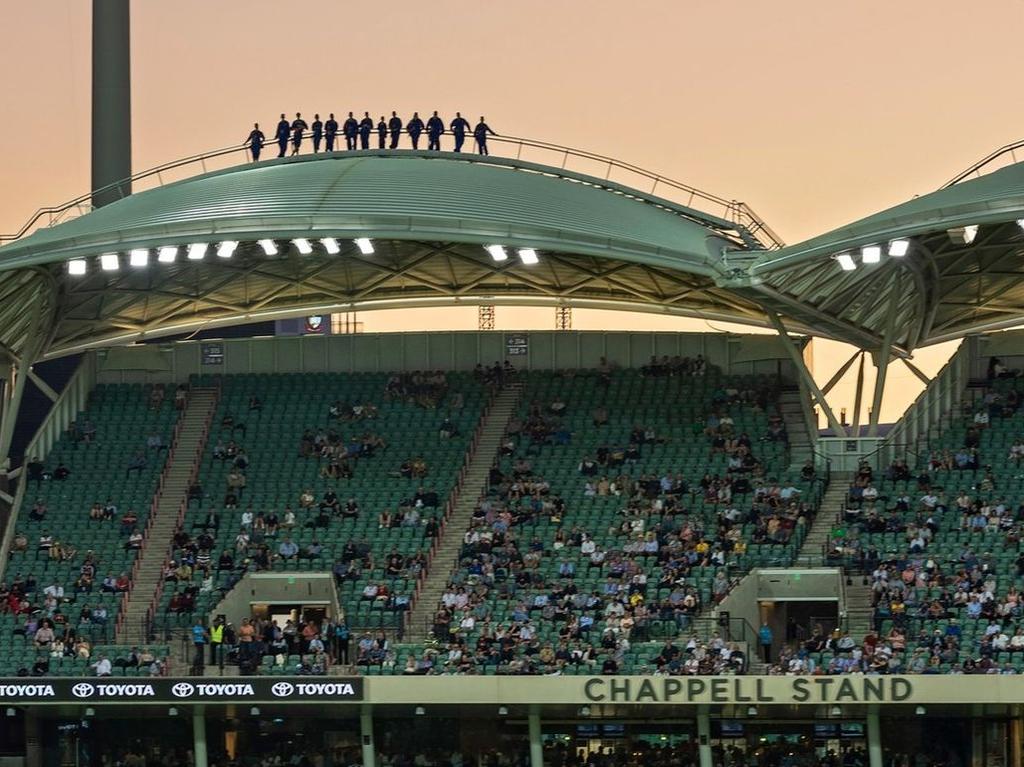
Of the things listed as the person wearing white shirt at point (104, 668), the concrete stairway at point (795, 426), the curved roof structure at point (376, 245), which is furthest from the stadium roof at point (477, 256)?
the person wearing white shirt at point (104, 668)

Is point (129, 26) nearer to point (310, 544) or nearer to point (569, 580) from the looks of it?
point (310, 544)

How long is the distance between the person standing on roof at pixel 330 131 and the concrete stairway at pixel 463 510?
8587 mm

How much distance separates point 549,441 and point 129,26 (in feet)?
74.2

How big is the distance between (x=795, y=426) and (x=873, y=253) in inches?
409

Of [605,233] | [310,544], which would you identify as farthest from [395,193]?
[310,544]

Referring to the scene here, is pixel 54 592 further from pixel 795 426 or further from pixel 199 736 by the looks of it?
pixel 795 426

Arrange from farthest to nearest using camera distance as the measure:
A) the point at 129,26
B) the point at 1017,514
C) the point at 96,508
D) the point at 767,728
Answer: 1. the point at 129,26
2. the point at 96,508
3. the point at 1017,514
4. the point at 767,728

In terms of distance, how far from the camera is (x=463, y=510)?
60.2m

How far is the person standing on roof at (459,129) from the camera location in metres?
64.2

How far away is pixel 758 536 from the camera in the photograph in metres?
56.1

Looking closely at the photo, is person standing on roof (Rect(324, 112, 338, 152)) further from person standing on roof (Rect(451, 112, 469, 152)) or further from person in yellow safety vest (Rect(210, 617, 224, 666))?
person in yellow safety vest (Rect(210, 617, 224, 666))

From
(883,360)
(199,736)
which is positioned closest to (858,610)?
(883,360)

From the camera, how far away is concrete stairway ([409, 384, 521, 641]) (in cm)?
5531

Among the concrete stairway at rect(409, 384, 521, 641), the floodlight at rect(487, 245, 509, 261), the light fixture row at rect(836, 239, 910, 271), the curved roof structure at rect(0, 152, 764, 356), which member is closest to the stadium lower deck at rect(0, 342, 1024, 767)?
the concrete stairway at rect(409, 384, 521, 641)
